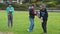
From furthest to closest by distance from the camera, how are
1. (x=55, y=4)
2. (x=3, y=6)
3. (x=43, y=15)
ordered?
(x=55, y=4), (x=3, y=6), (x=43, y=15)

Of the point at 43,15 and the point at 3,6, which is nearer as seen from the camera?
the point at 43,15

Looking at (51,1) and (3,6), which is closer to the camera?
(3,6)

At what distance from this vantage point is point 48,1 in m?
56.9

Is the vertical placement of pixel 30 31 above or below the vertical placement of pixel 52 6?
above

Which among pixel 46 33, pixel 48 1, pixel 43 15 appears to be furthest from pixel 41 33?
pixel 48 1

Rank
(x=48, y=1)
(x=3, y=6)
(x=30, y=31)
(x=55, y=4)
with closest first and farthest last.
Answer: (x=30, y=31)
(x=3, y=6)
(x=55, y=4)
(x=48, y=1)

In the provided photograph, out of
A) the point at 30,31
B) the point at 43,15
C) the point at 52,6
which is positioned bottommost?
the point at 52,6

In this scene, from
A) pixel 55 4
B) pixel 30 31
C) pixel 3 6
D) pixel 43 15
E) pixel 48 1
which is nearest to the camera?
pixel 43 15

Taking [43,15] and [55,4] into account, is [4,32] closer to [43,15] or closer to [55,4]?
[43,15]

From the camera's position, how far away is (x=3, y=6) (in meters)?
49.3

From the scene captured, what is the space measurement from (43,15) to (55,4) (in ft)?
125

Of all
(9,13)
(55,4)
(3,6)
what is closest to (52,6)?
(55,4)

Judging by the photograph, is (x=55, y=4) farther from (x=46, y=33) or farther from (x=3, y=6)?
(x=46, y=33)

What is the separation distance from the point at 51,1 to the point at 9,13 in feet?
127
